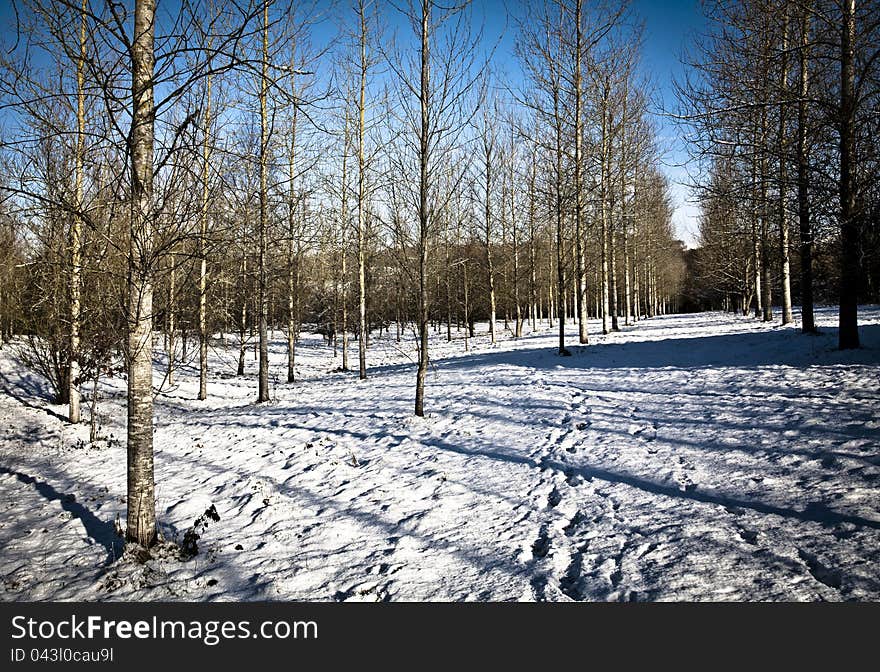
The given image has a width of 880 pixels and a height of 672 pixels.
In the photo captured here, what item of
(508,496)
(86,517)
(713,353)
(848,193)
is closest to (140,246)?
(86,517)

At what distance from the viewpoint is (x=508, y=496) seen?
4.32m

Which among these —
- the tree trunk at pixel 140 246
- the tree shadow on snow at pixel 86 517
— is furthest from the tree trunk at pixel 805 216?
the tree shadow on snow at pixel 86 517

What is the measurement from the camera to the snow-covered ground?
301 centimetres

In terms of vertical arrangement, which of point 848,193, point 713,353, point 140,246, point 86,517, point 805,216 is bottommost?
point 86,517

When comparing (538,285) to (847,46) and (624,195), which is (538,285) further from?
(847,46)

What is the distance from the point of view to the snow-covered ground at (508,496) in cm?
301

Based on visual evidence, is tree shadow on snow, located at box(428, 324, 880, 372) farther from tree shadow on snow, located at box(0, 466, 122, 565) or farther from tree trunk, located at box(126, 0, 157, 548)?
tree shadow on snow, located at box(0, 466, 122, 565)

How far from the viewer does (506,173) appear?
24234 mm

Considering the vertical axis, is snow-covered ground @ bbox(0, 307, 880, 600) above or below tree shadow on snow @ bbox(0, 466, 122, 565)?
above

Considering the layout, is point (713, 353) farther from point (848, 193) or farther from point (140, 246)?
point (140, 246)

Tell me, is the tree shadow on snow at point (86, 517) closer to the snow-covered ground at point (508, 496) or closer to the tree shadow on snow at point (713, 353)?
the snow-covered ground at point (508, 496)

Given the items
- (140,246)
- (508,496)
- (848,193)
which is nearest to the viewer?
(140,246)

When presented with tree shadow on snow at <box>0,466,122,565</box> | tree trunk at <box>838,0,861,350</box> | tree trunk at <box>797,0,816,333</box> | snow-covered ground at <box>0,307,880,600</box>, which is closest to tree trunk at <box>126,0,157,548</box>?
tree shadow on snow at <box>0,466,122,565</box>

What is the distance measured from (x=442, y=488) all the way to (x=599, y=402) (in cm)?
387
